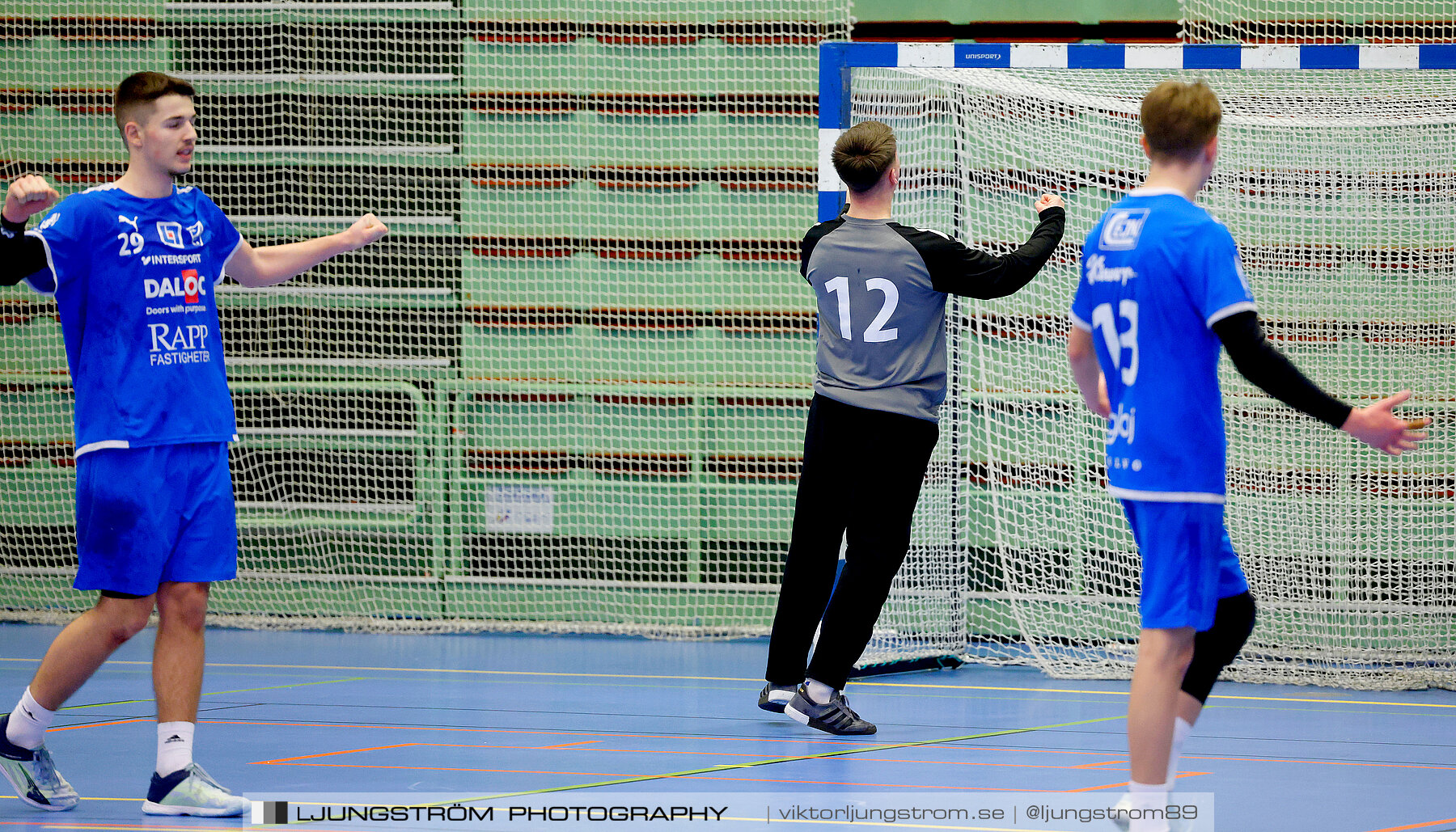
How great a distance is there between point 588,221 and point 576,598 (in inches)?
74.7

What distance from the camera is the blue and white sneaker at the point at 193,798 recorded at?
151 inches

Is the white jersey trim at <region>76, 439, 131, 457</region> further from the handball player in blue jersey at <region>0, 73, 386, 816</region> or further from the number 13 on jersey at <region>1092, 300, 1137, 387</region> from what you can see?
the number 13 on jersey at <region>1092, 300, 1137, 387</region>

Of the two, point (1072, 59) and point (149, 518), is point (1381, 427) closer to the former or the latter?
point (149, 518)

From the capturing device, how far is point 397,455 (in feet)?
28.0

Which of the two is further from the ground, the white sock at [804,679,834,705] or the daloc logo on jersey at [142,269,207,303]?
the daloc logo on jersey at [142,269,207,303]

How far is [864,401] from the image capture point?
16.7 feet

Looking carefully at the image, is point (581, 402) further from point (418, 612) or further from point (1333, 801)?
point (1333, 801)

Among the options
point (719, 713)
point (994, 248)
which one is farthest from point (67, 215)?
point (994, 248)

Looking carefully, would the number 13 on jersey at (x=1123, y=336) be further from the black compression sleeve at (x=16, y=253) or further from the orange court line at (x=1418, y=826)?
the black compression sleeve at (x=16, y=253)

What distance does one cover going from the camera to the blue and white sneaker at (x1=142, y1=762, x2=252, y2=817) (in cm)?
383

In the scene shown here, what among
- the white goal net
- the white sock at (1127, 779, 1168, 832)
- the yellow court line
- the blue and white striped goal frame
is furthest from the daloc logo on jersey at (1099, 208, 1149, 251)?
the white goal net

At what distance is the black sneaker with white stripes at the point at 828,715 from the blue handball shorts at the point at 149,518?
1.94 meters

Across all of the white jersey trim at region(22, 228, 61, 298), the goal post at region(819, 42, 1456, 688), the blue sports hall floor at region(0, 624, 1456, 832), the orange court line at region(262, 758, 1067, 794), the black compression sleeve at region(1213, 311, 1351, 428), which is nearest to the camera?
the black compression sleeve at region(1213, 311, 1351, 428)

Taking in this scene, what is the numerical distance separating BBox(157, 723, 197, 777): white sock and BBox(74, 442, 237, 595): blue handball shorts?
33cm
